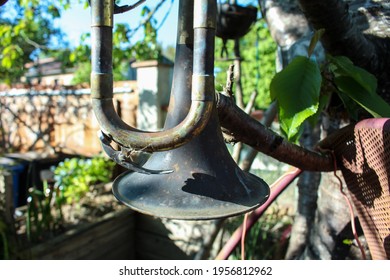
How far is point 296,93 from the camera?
0.85 metres

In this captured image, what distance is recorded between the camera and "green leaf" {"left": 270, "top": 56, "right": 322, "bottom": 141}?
0.83m

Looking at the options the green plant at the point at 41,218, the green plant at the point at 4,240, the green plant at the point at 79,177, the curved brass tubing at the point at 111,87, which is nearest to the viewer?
the curved brass tubing at the point at 111,87

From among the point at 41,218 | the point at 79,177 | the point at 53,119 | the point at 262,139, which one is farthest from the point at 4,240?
the point at 53,119

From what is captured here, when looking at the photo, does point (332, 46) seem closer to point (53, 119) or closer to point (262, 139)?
point (262, 139)

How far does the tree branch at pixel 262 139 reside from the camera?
0.71 meters

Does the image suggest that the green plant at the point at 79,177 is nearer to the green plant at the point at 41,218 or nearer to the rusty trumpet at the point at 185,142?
the green plant at the point at 41,218

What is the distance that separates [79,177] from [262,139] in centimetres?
312

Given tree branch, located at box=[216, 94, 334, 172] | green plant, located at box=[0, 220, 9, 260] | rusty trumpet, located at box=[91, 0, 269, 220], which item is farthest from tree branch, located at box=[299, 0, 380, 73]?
green plant, located at box=[0, 220, 9, 260]

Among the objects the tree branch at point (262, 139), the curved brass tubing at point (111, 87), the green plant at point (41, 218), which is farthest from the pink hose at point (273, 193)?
the green plant at point (41, 218)

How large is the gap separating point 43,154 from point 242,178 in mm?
5824

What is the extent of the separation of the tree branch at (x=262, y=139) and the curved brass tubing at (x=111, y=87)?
0.16 meters

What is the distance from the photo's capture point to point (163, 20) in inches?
107

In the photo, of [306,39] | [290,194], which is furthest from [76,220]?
[306,39]

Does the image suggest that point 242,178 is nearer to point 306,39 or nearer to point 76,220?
point 306,39
